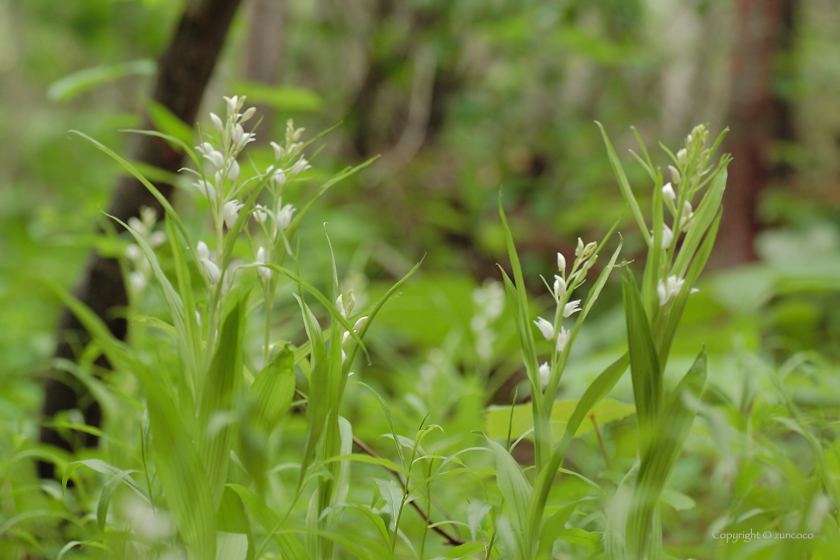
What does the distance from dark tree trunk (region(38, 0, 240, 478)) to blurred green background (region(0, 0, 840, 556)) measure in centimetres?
71

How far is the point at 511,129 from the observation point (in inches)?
106

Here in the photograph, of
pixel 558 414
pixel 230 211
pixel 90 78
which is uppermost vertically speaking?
pixel 90 78

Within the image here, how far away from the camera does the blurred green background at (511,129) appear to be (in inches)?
Result: 66.0

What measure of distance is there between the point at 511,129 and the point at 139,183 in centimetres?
226

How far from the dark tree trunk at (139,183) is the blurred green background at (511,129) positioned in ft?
2.34

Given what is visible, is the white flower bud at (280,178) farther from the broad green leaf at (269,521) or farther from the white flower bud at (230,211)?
the broad green leaf at (269,521)

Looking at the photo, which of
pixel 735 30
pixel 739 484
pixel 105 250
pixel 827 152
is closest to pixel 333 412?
pixel 739 484

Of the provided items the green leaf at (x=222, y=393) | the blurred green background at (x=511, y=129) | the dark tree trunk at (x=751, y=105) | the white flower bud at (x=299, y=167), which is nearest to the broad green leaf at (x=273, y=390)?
the green leaf at (x=222, y=393)

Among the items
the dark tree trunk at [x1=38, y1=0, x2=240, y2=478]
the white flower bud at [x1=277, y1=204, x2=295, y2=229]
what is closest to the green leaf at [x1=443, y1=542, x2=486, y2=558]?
the white flower bud at [x1=277, y1=204, x2=295, y2=229]

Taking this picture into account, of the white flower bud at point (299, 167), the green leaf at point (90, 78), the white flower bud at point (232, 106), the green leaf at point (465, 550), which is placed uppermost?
the green leaf at point (90, 78)

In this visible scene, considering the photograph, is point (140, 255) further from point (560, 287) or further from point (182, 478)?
point (560, 287)

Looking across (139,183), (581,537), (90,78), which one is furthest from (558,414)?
(90,78)

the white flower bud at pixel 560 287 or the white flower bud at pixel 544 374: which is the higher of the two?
the white flower bud at pixel 560 287

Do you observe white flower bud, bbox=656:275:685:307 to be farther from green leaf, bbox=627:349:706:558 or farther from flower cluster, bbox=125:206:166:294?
flower cluster, bbox=125:206:166:294
